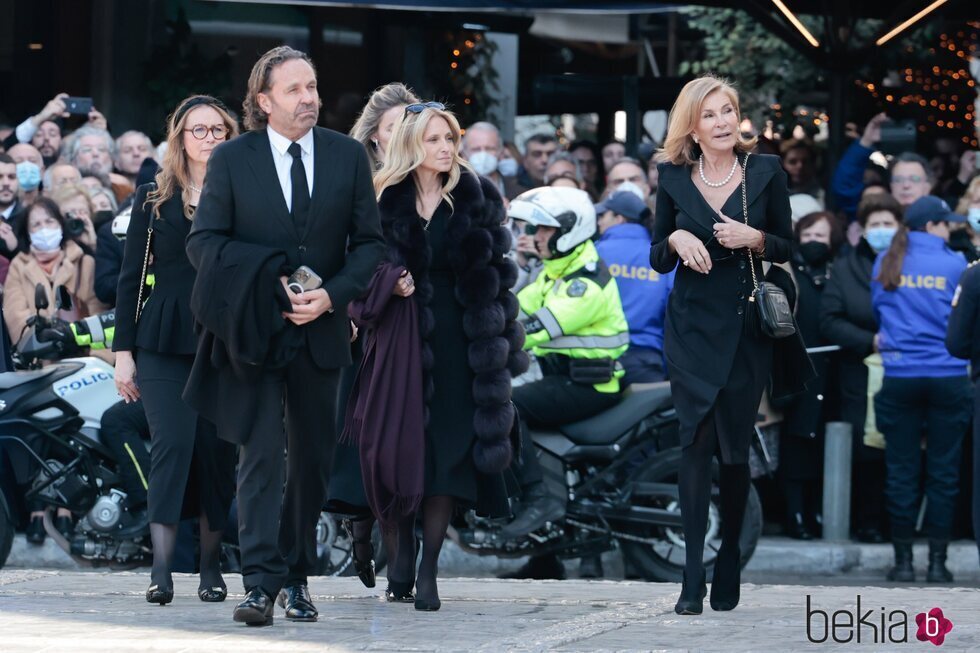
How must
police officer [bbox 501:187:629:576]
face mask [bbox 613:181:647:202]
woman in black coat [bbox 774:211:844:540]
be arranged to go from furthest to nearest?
1. face mask [bbox 613:181:647:202]
2. woman in black coat [bbox 774:211:844:540]
3. police officer [bbox 501:187:629:576]

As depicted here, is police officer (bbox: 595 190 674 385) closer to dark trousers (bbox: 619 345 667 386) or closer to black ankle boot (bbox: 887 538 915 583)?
dark trousers (bbox: 619 345 667 386)

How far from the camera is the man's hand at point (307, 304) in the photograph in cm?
674

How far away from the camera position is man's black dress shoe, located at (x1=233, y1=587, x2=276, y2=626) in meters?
6.77

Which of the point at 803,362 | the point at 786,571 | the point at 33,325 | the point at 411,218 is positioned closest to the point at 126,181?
the point at 33,325

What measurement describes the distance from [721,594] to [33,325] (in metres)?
4.34

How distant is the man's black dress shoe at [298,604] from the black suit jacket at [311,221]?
813 millimetres

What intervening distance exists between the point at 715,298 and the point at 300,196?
1609mm

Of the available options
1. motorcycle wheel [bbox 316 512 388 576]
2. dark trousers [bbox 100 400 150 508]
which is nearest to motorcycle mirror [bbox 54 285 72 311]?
dark trousers [bbox 100 400 150 508]

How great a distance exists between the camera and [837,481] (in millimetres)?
11438

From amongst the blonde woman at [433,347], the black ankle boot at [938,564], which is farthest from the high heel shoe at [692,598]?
the black ankle boot at [938,564]

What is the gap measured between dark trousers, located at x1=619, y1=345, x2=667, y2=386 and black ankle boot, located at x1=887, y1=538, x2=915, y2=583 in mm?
1603

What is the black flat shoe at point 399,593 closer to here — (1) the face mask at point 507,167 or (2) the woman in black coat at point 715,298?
(2) the woman in black coat at point 715,298

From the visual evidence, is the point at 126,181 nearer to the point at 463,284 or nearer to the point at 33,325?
the point at 33,325

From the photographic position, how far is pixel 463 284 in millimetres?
7703
